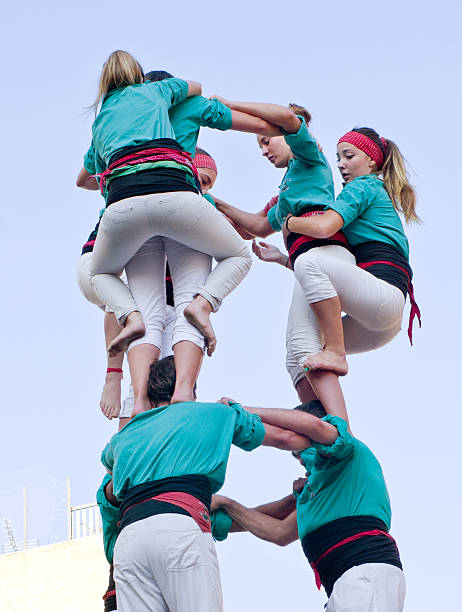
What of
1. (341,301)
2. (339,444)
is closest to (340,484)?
(339,444)

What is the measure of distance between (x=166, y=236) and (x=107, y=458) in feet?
4.24

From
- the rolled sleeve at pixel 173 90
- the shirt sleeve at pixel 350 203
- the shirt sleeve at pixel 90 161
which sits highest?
the rolled sleeve at pixel 173 90

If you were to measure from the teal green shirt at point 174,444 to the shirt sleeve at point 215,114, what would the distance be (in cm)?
192

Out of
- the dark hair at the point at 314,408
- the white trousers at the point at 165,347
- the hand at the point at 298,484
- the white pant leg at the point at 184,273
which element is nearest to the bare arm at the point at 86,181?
the white pant leg at the point at 184,273

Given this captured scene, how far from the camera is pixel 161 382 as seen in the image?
488cm

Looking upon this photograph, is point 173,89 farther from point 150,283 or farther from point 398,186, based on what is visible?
point 398,186

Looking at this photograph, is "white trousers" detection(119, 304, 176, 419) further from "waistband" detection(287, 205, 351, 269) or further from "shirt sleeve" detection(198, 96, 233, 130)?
"shirt sleeve" detection(198, 96, 233, 130)

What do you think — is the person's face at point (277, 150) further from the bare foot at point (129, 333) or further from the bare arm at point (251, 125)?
the bare foot at point (129, 333)

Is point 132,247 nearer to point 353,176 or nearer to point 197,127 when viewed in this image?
point 197,127

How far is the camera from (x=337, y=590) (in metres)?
4.90

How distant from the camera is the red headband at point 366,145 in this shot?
6137mm

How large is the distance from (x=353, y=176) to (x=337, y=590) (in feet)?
9.05

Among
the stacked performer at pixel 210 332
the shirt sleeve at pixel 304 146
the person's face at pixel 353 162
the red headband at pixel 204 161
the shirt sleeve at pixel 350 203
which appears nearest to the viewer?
the stacked performer at pixel 210 332

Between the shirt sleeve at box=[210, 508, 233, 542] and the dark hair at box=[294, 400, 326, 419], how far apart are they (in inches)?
31.3
